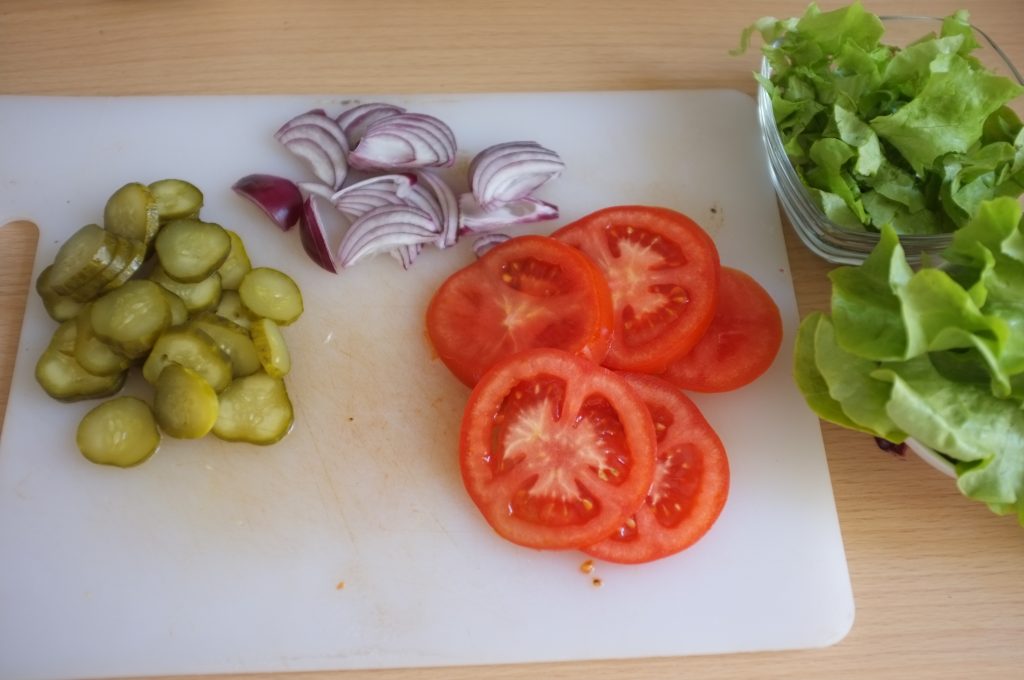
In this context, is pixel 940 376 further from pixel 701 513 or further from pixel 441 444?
pixel 441 444

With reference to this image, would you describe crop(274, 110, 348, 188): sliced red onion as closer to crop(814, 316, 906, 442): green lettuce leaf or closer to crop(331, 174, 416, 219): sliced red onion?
crop(331, 174, 416, 219): sliced red onion

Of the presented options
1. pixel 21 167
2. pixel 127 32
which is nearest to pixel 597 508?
pixel 21 167

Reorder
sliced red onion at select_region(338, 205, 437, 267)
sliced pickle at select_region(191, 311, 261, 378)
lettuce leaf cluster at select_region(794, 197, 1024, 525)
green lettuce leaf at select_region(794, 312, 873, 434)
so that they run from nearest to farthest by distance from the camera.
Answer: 1. lettuce leaf cluster at select_region(794, 197, 1024, 525)
2. green lettuce leaf at select_region(794, 312, 873, 434)
3. sliced pickle at select_region(191, 311, 261, 378)
4. sliced red onion at select_region(338, 205, 437, 267)

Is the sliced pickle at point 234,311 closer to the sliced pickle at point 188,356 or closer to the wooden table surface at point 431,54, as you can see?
the sliced pickle at point 188,356

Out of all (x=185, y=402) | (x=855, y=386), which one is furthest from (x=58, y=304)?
(x=855, y=386)

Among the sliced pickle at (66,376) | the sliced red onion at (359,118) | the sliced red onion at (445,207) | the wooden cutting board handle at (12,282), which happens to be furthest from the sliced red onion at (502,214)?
the wooden cutting board handle at (12,282)

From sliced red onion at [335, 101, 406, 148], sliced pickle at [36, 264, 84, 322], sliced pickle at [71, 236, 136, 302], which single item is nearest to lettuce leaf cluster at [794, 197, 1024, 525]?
sliced red onion at [335, 101, 406, 148]
